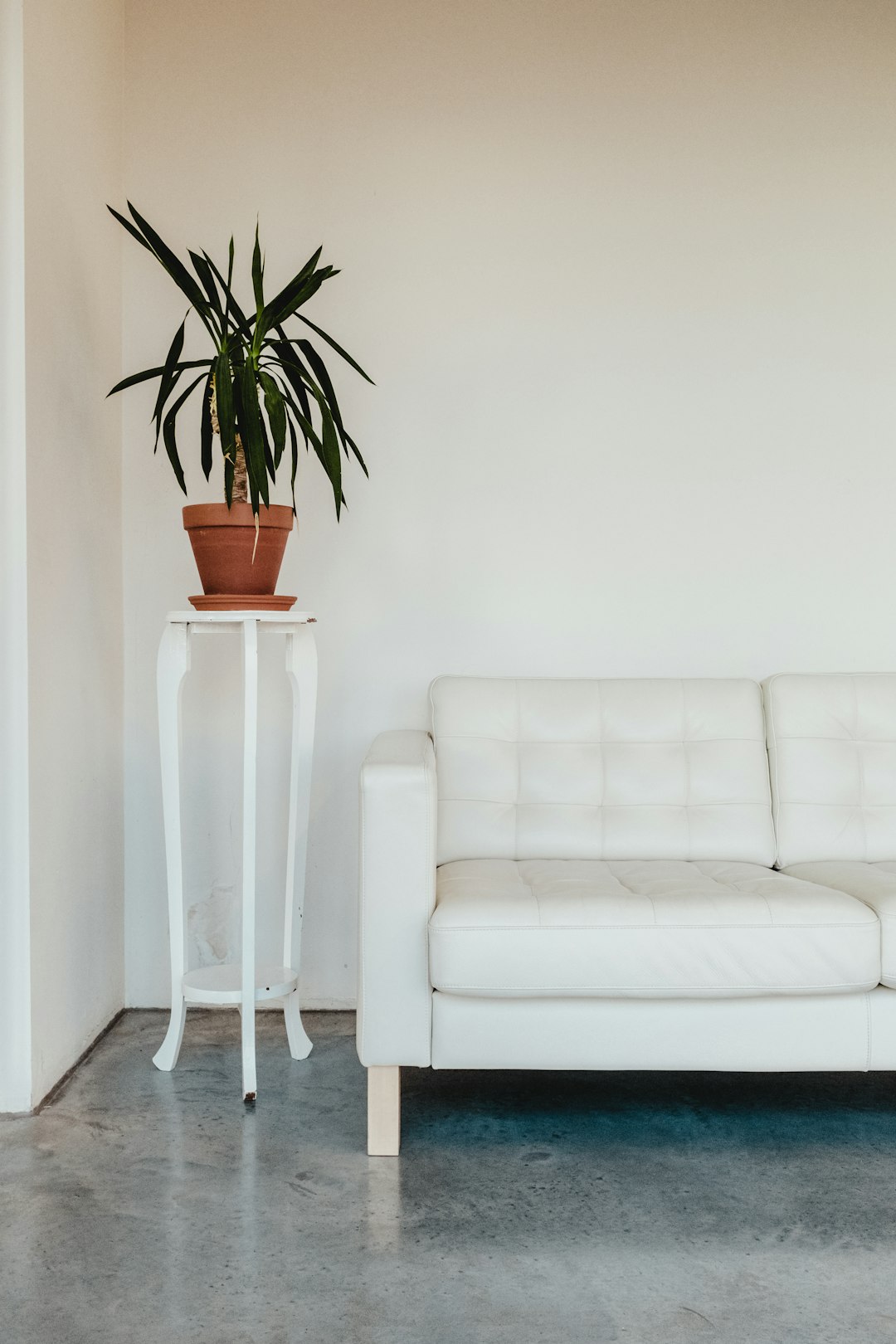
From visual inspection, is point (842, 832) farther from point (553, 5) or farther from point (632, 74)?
Answer: point (553, 5)

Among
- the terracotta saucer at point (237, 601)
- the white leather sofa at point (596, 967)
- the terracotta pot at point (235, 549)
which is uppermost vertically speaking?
the terracotta pot at point (235, 549)

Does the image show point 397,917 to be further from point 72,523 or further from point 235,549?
point 72,523

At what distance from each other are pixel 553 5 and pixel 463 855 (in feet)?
7.59

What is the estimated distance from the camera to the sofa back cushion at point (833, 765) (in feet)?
8.71

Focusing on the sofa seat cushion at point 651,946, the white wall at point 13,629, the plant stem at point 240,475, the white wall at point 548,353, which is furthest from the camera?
the white wall at point 548,353

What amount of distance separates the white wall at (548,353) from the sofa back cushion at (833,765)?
0.33m

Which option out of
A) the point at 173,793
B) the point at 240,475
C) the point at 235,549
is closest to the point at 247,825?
the point at 173,793

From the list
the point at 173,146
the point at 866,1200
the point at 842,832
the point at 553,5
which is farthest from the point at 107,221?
the point at 866,1200

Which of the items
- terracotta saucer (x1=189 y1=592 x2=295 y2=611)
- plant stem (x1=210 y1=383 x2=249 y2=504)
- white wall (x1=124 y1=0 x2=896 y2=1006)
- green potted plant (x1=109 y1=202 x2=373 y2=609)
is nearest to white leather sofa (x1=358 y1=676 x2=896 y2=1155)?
terracotta saucer (x1=189 y1=592 x2=295 y2=611)

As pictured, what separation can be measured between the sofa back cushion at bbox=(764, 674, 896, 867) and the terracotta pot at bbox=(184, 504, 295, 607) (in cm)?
126

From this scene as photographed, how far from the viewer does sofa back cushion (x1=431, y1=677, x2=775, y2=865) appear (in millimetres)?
2635

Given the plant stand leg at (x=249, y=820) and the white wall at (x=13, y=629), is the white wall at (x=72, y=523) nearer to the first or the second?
the white wall at (x=13, y=629)

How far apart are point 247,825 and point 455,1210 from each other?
93 centimetres

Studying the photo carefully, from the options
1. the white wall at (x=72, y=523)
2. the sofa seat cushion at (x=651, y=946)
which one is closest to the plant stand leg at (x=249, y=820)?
the white wall at (x=72, y=523)
